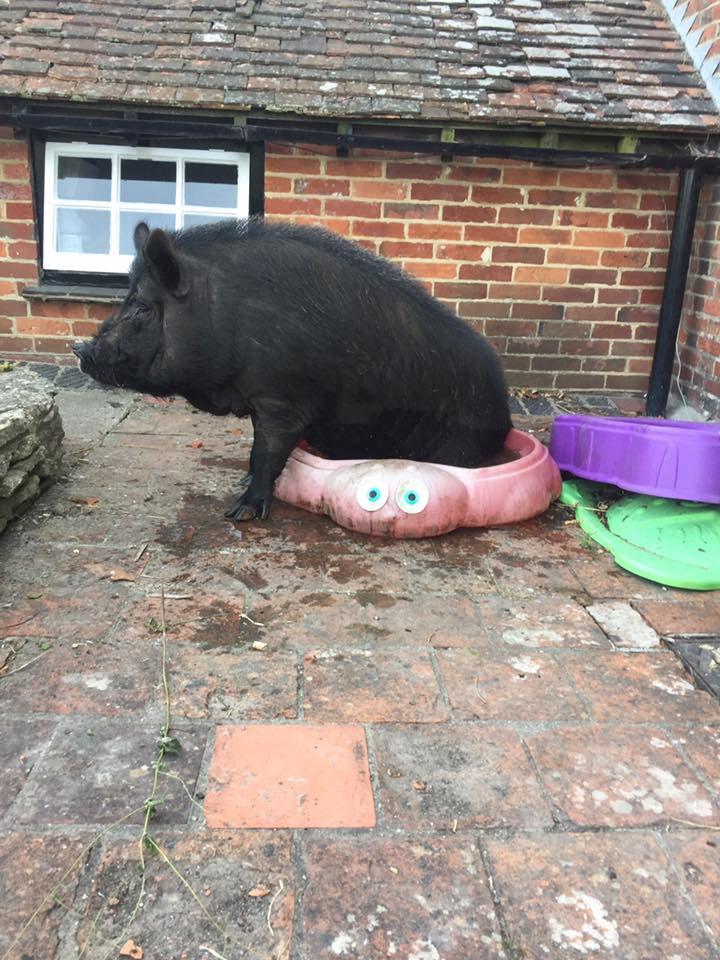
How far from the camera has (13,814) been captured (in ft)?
7.01

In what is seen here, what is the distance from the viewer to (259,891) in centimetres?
193

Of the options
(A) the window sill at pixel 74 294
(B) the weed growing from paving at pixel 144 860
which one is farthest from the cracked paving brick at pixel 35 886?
(A) the window sill at pixel 74 294

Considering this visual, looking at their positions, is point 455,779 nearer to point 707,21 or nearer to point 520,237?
point 520,237

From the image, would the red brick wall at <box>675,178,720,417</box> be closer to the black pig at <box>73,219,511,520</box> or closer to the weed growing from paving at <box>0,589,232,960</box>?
the black pig at <box>73,219,511,520</box>

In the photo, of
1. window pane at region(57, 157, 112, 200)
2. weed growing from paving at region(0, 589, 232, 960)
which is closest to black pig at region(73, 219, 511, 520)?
weed growing from paving at region(0, 589, 232, 960)

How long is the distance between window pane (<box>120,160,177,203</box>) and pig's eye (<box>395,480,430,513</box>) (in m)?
3.91

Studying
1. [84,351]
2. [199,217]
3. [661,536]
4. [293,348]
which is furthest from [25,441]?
[199,217]

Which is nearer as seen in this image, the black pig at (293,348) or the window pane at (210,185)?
the black pig at (293,348)

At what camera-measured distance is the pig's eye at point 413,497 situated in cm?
391

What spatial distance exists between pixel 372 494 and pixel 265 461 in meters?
0.60

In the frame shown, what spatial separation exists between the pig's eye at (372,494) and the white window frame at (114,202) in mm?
3462

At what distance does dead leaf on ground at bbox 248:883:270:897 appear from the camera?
1921 mm

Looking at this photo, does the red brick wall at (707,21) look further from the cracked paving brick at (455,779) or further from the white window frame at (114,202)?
the cracked paving brick at (455,779)

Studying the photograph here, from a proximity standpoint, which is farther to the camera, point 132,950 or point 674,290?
point 674,290
